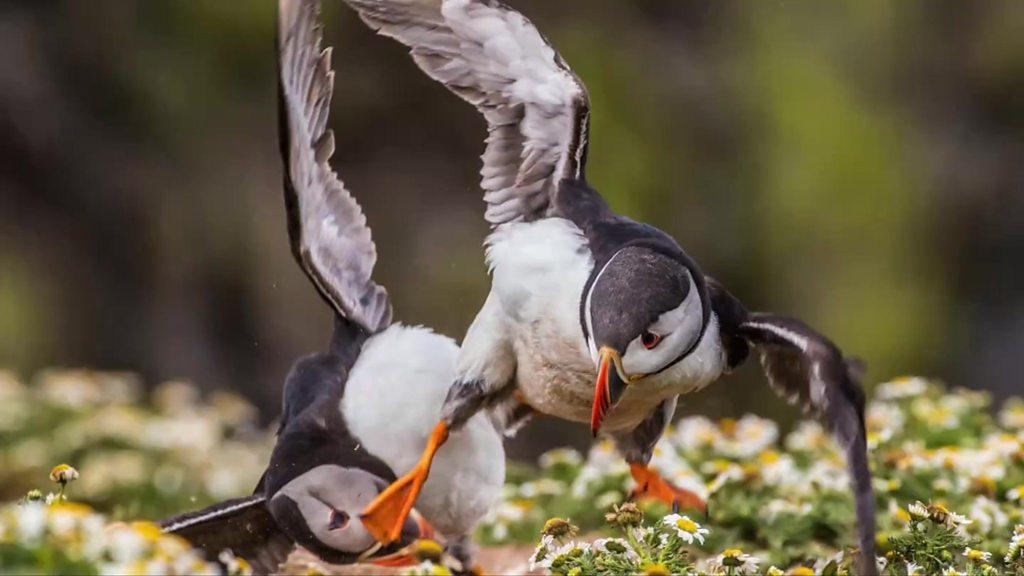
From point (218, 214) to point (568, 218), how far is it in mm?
4581

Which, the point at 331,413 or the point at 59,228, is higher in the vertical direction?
the point at 331,413

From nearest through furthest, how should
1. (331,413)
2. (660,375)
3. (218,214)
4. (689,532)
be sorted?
1. (689,532)
2. (660,375)
3. (331,413)
4. (218,214)

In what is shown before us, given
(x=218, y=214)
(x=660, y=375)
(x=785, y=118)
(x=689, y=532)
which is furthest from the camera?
(x=218, y=214)

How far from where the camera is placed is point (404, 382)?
4.02 metres

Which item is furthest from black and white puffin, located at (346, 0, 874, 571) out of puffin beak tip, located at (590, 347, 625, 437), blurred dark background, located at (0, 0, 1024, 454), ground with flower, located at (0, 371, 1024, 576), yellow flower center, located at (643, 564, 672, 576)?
blurred dark background, located at (0, 0, 1024, 454)

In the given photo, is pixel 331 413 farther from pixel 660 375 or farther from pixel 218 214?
pixel 218 214

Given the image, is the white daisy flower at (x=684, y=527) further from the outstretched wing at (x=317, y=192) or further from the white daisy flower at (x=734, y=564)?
the outstretched wing at (x=317, y=192)

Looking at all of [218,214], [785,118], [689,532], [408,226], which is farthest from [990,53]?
[689,532]

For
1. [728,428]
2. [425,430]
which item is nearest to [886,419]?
[728,428]

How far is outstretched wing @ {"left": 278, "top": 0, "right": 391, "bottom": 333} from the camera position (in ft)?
13.1

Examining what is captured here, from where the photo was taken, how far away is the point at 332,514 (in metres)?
3.76

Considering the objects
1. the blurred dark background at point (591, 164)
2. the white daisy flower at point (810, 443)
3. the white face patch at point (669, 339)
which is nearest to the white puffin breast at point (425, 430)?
the white face patch at point (669, 339)

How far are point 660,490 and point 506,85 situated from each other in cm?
119

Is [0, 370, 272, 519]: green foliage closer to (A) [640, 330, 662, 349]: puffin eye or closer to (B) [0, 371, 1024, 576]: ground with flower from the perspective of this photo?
(B) [0, 371, 1024, 576]: ground with flower
